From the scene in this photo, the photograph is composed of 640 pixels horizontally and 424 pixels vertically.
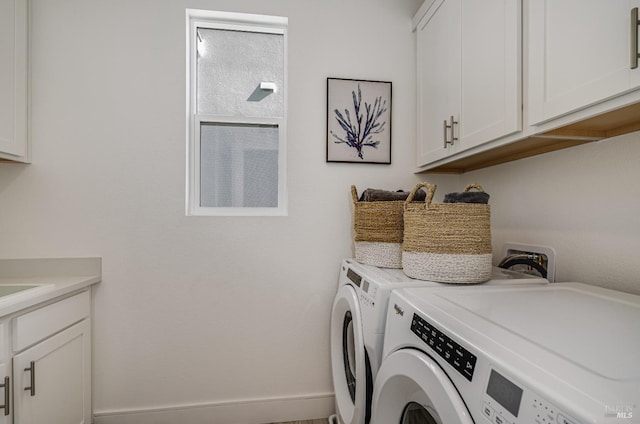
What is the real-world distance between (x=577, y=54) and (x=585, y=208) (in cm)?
60

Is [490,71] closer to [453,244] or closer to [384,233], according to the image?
[453,244]

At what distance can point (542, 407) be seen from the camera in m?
0.48

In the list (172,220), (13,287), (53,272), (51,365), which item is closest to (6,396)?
(51,365)

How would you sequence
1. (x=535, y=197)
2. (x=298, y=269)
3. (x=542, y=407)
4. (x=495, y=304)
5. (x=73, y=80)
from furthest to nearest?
1. (x=298, y=269)
2. (x=73, y=80)
3. (x=535, y=197)
4. (x=495, y=304)
5. (x=542, y=407)

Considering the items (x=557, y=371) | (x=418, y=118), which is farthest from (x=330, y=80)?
(x=557, y=371)

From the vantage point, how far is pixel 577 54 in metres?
0.96

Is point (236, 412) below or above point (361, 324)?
below

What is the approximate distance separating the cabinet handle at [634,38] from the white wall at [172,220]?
4.28 feet

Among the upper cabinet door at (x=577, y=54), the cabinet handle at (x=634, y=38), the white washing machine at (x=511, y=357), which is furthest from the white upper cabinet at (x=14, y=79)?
the cabinet handle at (x=634, y=38)

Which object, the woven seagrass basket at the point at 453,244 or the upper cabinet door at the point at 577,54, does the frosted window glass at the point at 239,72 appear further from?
the upper cabinet door at the point at 577,54

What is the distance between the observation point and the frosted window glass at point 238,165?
2.00m

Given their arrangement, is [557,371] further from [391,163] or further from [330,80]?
[330,80]

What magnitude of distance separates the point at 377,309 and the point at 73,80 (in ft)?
6.28

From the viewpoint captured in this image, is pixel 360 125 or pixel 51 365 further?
pixel 360 125
